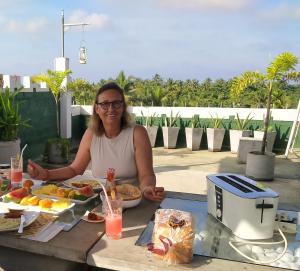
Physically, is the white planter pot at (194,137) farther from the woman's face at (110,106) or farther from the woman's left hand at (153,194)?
the woman's left hand at (153,194)

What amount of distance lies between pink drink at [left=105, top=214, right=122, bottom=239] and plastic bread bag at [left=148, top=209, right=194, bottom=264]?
167 millimetres

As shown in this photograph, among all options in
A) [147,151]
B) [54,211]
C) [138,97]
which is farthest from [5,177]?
[138,97]

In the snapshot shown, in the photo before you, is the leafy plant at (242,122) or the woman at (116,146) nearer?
the woman at (116,146)

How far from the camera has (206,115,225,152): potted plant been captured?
24.3ft

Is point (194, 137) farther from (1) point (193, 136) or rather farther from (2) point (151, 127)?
(2) point (151, 127)

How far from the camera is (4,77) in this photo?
5445mm

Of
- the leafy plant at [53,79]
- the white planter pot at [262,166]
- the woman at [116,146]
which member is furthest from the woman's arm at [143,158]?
the leafy plant at [53,79]

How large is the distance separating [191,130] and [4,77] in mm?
3952

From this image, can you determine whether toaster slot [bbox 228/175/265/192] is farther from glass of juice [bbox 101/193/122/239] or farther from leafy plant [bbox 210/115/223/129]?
leafy plant [bbox 210/115/223/129]

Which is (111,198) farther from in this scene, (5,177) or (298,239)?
(5,177)

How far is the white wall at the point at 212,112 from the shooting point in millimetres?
7383

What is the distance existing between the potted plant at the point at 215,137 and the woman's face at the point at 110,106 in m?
5.58

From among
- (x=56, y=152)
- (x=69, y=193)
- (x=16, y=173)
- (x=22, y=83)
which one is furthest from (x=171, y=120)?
(x=69, y=193)

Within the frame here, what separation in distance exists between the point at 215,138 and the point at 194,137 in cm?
46
